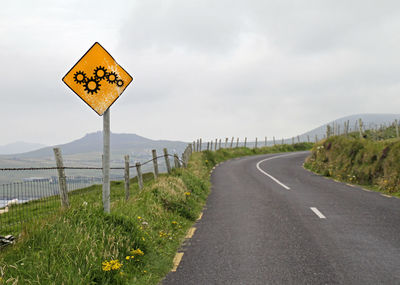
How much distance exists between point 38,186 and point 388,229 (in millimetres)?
7590

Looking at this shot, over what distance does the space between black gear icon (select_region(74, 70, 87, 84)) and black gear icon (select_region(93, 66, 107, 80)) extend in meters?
0.20

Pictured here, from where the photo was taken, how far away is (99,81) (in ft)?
18.8

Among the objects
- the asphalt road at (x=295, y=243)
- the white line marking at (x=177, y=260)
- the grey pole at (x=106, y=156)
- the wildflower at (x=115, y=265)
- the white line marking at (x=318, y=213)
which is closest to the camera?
the wildflower at (x=115, y=265)

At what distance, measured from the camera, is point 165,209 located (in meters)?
8.72

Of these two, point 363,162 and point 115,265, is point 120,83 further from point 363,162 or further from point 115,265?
point 363,162

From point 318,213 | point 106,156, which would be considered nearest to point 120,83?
point 106,156

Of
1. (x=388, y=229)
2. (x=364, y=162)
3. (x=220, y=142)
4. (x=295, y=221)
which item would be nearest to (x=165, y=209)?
(x=295, y=221)

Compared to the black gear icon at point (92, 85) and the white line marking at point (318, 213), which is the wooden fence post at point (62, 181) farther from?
the white line marking at point (318, 213)

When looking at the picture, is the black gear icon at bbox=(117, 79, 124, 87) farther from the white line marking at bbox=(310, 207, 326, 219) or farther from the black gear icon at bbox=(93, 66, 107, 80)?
the white line marking at bbox=(310, 207, 326, 219)

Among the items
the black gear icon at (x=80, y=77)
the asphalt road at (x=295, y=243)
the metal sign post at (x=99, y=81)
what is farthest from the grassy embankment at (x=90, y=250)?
the black gear icon at (x=80, y=77)


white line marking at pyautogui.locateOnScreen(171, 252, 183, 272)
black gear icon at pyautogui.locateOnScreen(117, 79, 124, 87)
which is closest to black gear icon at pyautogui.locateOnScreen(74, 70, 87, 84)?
black gear icon at pyautogui.locateOnScreen(117, 79, 124, 87)

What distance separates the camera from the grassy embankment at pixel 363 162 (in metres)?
13.7

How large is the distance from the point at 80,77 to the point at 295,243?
497 cm

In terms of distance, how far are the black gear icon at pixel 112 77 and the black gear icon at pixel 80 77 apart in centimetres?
41
